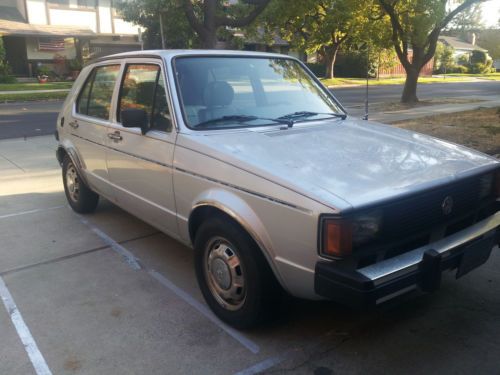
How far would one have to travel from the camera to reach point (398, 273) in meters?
2.72

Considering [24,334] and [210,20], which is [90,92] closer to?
[24,334]

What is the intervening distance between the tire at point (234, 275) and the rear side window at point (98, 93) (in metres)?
2.08

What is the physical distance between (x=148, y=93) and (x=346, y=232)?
234 centimetres

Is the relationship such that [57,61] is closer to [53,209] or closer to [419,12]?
[419,12]

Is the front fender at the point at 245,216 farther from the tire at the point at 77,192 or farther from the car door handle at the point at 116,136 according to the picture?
the tire at the point at 77,192

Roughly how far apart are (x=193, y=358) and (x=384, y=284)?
1.30 m

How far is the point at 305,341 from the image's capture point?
3246mm

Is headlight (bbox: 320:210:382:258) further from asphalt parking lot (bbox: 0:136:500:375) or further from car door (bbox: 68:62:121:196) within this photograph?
car door (bbox: 68:62:121:196)

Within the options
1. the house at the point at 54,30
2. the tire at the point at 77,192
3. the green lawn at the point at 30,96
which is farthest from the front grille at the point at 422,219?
the house at the point at 54,30

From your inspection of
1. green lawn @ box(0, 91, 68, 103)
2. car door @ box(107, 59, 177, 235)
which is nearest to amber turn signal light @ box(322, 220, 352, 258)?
car door @ box(107, 59, 177, 235)

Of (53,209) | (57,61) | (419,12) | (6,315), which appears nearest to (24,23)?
(57,61)

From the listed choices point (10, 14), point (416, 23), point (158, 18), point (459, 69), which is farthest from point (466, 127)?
point (459, 69)

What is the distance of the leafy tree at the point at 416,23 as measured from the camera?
54.0 feet

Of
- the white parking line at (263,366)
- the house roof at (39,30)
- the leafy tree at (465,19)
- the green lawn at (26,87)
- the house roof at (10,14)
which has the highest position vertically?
the house roof at (10,14)
